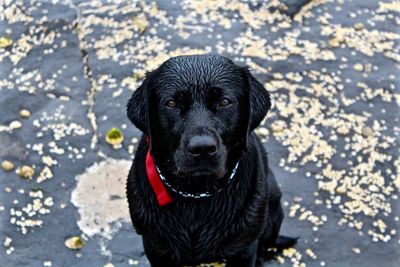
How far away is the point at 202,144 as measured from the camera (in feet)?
11.7

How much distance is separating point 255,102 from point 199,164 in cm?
46

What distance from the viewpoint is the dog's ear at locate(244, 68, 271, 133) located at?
388 centimetres

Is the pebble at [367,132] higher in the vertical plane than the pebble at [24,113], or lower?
lower

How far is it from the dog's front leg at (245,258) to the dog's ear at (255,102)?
736 mm

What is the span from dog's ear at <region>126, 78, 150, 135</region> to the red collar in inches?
7.4

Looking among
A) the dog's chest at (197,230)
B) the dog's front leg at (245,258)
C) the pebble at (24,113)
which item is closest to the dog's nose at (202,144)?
the dog's chest at (197,230)

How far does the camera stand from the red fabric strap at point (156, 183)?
156 inches

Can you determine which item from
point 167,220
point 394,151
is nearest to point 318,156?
point 394,151

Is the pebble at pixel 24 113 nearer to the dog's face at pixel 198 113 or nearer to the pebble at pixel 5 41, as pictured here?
the pebble at pixel 5 41

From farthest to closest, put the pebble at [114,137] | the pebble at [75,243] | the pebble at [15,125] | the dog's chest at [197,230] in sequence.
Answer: the pebble at [15,125] < the pebble at [114,137] < the pebble at [75,243] < the dog's chest at [197,230]

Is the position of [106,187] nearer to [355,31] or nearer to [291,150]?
[291,150]

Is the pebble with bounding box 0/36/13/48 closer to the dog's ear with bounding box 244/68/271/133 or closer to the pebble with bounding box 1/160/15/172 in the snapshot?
the pebble with bounding box 1/160/15/172

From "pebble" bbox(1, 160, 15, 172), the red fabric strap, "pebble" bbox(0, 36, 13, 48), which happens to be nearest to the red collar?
the red fabric strap

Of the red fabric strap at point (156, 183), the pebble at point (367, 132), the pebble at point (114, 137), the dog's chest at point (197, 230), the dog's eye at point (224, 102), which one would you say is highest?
the dog's eye at point (224, 102)
